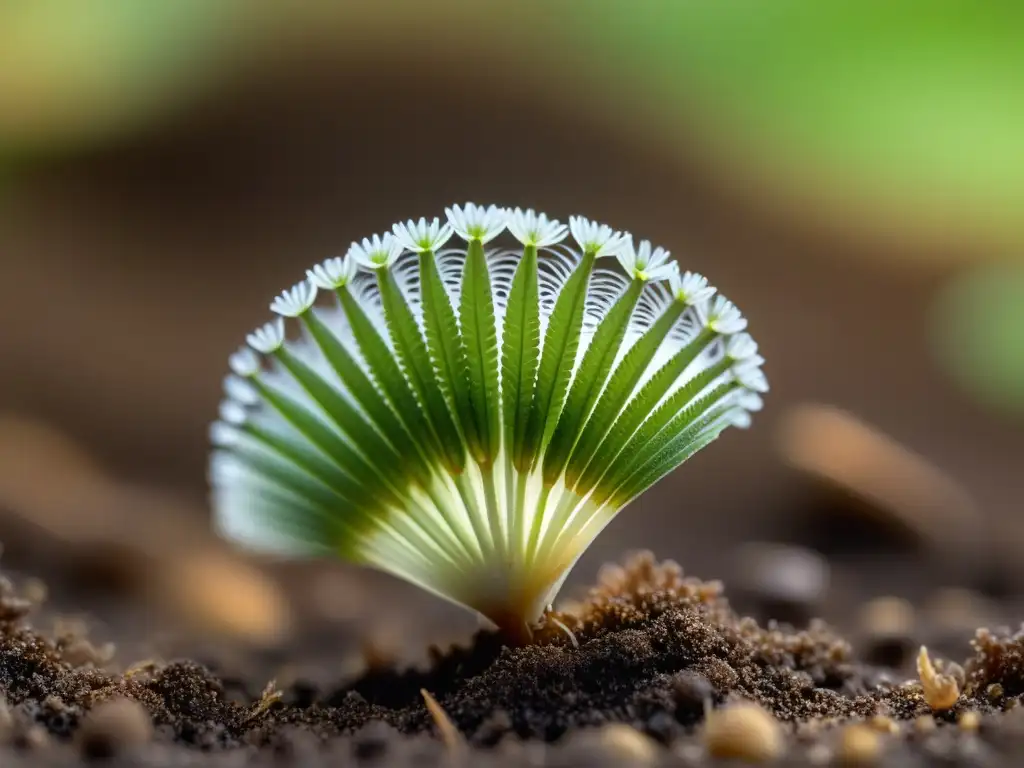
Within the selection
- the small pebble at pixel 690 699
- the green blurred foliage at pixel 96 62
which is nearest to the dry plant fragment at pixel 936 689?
the small pebble at pixel 690 699

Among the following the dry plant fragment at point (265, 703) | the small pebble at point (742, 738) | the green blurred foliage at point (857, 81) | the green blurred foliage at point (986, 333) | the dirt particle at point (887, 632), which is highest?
the green blurred foliage at point (857, 81)

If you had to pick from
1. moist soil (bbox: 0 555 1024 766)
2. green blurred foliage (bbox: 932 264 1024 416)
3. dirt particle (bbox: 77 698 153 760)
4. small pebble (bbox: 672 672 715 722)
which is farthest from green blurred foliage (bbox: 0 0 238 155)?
small pebble (bbox: 672 672 715 722)

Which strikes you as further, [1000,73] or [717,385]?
[1000,73]

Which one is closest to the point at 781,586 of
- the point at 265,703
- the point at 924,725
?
the point at 924,725

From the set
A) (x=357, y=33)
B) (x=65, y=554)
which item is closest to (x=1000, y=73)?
(x=357, y=33)

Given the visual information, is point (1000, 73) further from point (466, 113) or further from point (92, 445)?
point (92, 445)

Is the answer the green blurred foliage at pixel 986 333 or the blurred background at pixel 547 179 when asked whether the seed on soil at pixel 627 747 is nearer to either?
the blurred background at pixel 547 179
